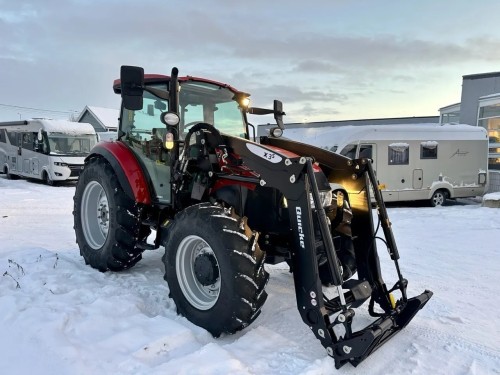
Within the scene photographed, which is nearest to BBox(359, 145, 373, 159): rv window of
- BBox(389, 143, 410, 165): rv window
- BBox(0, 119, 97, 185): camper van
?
BBox(389, 143, 410, 165): rv window

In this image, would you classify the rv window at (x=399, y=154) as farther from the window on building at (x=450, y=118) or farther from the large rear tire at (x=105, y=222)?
the window on building at (x=450, y=118)

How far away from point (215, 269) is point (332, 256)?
39.1 inches

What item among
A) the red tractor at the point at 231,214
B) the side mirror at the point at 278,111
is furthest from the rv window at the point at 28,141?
the side mirror at the point at 278,111

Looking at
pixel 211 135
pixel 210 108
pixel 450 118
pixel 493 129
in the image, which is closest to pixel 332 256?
pixel 211 135

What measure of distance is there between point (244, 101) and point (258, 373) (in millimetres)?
3176

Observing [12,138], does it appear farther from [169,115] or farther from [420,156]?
[169,115]

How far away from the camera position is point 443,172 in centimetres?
1250

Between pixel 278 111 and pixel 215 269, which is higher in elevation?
pixel 278 111

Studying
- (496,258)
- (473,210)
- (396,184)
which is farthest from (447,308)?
(396,184)

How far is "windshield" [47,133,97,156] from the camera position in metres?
16.4

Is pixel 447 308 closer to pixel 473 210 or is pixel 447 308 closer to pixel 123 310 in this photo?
pixel 123 310

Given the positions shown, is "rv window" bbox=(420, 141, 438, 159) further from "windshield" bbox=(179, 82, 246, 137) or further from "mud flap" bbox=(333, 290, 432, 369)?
"mud flap" bbox=(333, 290, 432, 369)

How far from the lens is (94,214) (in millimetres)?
5227

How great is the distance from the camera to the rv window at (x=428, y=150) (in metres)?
12.3
